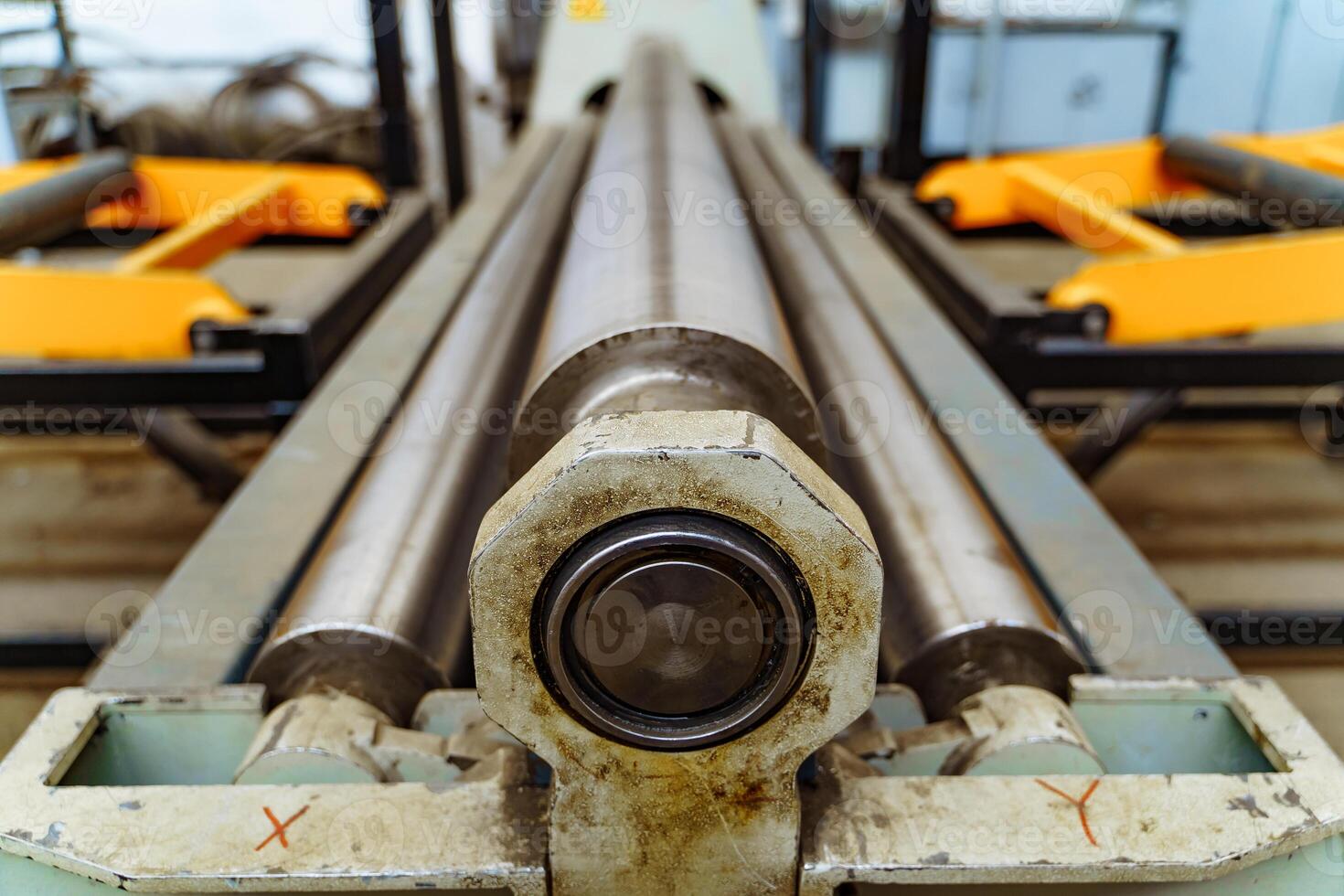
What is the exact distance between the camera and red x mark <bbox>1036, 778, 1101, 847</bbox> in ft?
1.47

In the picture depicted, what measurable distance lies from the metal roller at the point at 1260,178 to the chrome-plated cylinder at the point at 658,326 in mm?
1029

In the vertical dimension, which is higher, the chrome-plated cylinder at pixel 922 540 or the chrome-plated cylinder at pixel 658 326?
the chrome-plated cylinder at pixel 658 326

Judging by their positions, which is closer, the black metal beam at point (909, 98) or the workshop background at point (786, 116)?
the workshop background at point (786, 116)

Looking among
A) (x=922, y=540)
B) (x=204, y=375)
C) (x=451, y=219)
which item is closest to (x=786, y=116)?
(x=451, y=219)

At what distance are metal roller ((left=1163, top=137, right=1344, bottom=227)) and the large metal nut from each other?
4.44 ft

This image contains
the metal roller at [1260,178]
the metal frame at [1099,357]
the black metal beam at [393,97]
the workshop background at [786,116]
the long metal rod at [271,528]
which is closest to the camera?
the long metal rod at [271,528]

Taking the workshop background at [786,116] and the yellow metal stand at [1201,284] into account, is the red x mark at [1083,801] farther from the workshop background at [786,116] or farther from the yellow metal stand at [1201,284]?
the workshop background at [786,116]

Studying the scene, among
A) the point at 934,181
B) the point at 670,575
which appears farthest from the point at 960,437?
the point at 934,181

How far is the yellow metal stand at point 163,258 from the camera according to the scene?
3.85 feet

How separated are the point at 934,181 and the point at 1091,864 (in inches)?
64.5

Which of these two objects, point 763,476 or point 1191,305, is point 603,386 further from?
point 1191,305

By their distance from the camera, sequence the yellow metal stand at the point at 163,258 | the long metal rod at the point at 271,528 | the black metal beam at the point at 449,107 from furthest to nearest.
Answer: the black metal beam at the point at 449,107
the yellow metal stand at the point at 163,258
the long metal rod at the point at 271,528

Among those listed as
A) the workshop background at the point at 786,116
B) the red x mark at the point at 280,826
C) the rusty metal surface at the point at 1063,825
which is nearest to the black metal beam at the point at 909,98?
the workshop background at the point at 786,116

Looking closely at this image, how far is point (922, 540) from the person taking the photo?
2.39ft
